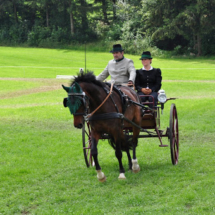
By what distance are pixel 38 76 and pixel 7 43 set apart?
24.0 m

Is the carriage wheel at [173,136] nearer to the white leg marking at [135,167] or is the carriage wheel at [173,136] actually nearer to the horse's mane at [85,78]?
the white leg marking at [135,167]

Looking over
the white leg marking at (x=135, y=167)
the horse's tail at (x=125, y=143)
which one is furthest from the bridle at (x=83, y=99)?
the white leg marking at (x=135, y=167)

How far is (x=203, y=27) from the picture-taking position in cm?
4053

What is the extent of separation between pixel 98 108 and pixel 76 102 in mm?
620

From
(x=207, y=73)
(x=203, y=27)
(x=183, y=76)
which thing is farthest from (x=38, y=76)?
(x=203, y=27)

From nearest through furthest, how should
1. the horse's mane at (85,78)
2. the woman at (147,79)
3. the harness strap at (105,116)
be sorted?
the horse's mane at (85,78) → the harness strap at (105,116) → the woman at (147,79)

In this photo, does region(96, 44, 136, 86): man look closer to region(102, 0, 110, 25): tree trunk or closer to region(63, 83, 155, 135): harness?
region(63, 83, 155, 135): harness

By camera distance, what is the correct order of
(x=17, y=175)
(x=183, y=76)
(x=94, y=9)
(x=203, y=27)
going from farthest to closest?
(x=94, y=9) < (x=203, y=27) < (x=183, y=76) < (x=17, y=175)

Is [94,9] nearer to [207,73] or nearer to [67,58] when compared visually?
[67,58]

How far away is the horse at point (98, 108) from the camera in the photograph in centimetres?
579

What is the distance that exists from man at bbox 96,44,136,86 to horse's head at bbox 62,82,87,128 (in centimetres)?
208

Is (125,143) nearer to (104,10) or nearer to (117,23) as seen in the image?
(117,23)

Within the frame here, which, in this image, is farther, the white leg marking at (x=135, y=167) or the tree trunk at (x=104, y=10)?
the tree trunk at (x=104, y=10)

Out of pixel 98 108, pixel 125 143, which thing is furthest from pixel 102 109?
pixel 125 143
